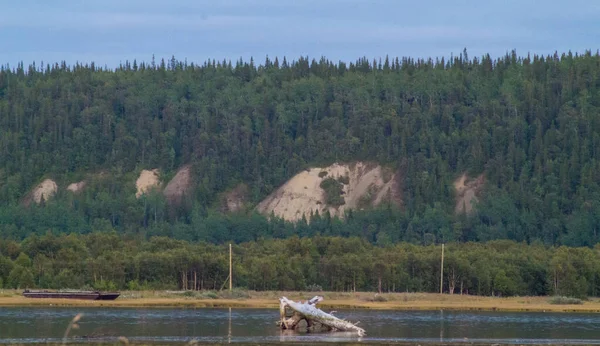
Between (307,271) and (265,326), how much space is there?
50.0 metres

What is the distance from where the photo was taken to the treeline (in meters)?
120

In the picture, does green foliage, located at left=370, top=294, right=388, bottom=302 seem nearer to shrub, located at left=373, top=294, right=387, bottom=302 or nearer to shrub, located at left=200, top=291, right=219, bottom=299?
shrub, located at left=373, top=294, right=387, bottom=302

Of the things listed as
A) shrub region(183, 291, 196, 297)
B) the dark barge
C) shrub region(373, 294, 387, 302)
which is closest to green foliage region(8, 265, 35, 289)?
the dark barge

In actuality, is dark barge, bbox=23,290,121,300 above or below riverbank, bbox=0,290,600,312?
above

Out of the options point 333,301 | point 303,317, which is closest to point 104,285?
point 333,301

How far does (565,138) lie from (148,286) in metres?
96.3

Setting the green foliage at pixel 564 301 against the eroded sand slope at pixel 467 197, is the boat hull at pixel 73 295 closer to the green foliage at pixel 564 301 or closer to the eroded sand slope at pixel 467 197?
the green foliage at pixel 564 301

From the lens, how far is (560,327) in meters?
82.6

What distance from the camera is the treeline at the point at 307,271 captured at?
120062mm

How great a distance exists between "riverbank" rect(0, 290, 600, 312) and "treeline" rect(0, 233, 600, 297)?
17.1 feet

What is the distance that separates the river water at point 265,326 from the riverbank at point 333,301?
4.38 metres

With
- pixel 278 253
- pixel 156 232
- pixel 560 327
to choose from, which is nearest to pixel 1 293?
pixel 278 253

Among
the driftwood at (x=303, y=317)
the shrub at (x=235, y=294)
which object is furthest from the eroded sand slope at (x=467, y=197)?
the driftwood at (x=303, y=317)

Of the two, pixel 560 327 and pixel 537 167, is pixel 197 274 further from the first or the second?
pixel 537 167
